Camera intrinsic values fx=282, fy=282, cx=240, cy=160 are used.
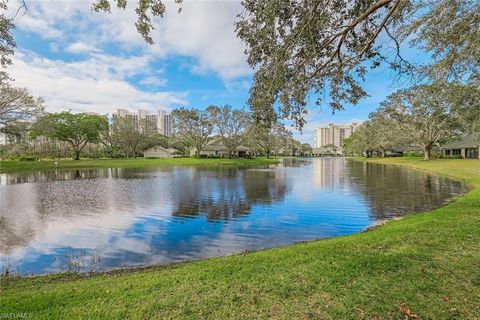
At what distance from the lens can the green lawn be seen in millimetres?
4066

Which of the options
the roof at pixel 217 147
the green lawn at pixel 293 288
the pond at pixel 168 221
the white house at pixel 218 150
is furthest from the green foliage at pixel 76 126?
the green lawn at pixel 293 288

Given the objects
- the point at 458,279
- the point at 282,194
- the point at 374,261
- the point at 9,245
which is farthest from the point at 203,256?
the point at 282,194

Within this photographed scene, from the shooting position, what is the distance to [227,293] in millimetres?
4691

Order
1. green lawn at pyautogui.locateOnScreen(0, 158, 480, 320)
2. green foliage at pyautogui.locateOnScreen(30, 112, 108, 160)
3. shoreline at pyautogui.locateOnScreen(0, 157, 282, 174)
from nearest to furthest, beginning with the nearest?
1. green lawn at pyautogui.locateOnScreen(0, 158, 480, 320)
2. shoreline at pyautogui.locateOnScreen(0, 157, 282, 174)
3. green foliage at pyautogui.locateOnScreen(30, 112, 108, 160)

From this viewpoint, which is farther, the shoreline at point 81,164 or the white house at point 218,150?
the white house at point 218,150

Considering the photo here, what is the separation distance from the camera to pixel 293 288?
4785 mm

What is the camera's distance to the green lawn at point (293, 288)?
13.3 ft

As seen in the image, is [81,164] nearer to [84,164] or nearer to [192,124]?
[84,164]

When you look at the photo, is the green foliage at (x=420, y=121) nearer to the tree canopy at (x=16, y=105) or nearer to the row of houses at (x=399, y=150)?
the row of houses at (x=399, y=150)

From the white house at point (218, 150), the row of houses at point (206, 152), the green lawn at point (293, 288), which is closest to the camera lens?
the green lawn at point (293, 288)

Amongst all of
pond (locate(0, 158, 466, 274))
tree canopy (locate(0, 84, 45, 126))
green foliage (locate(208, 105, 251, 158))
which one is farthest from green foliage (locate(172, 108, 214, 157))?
pond (locate(0, 158, 466, 274))

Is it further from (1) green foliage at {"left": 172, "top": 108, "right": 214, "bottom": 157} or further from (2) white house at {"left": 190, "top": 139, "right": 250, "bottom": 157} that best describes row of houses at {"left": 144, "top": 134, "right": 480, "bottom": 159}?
(1) green foliage at {"left": 172, "top": 108, "right": 214, "bottom": 157}

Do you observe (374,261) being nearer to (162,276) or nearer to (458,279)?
(458,279)

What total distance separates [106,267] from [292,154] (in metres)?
160
